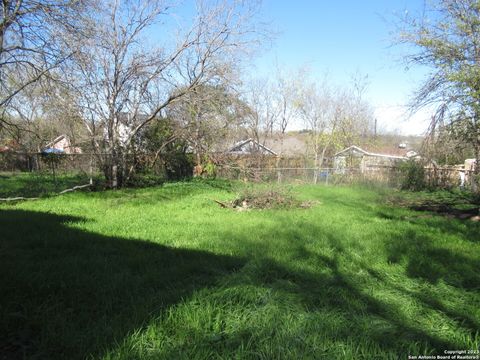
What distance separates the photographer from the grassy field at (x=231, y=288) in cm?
260

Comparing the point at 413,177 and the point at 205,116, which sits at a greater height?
the point at 205,116

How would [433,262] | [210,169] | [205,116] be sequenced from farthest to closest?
[210,169]
[205,116]
[433,262]

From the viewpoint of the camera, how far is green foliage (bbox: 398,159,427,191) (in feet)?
59.7

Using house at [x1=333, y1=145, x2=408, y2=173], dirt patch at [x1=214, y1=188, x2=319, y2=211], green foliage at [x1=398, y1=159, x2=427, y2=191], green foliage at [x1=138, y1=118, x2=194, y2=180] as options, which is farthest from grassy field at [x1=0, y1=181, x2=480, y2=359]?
house at [x1=333, y1=145, x2=408, y2=173]

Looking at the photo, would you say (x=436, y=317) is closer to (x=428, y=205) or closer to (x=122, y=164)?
(x=428, y=205)

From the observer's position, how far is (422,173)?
18.3m

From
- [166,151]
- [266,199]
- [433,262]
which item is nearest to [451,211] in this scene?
[266,199]

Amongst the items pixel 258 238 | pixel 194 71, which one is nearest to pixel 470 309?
pixel 258 238

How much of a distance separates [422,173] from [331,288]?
55.3 ft

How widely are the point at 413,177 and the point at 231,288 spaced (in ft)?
57.6

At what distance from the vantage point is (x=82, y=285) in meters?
3.75

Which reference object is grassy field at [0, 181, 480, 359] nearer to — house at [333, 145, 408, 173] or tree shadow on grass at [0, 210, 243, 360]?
tree shadow on grass at [0, 210, 243, 360]

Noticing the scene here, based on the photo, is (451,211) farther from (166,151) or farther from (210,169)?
(166,151)

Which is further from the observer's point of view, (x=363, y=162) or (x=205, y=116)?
(x=363, y=162)
